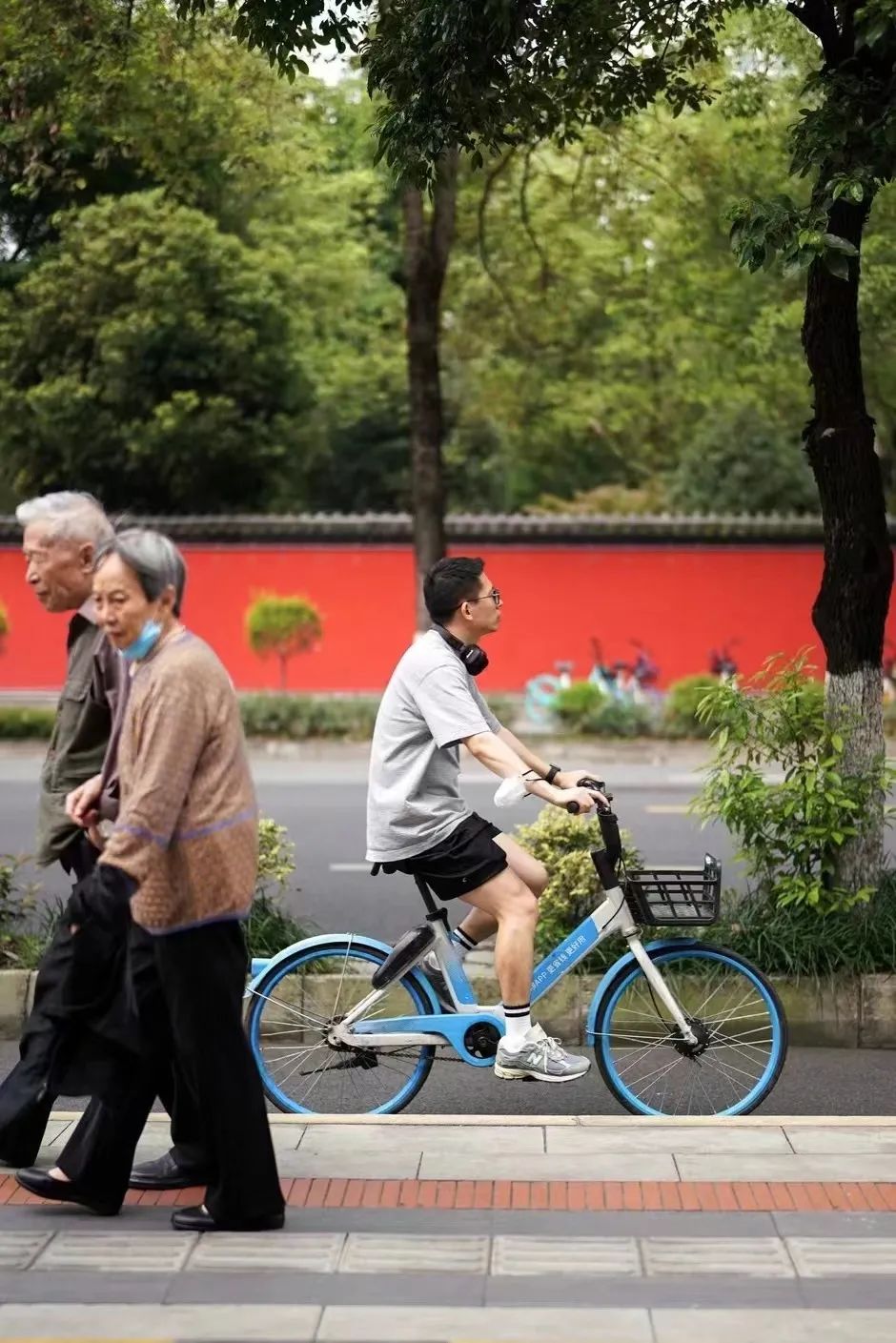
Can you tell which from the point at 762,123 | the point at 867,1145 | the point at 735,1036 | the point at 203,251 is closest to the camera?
the point at 867,1145

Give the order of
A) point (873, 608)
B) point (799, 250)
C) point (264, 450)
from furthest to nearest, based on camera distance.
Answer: point (264, 450), point (873, 608), point (799, 250)

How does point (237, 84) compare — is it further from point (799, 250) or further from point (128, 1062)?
point (128, 1062)

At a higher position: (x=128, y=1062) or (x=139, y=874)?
(x=139, y=874)

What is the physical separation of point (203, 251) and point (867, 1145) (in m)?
21.4

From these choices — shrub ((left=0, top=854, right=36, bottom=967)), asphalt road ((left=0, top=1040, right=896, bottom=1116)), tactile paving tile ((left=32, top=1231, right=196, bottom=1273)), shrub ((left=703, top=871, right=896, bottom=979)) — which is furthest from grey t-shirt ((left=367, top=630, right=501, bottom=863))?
shrub ((left=0, top=854, right=36, bottom=967))

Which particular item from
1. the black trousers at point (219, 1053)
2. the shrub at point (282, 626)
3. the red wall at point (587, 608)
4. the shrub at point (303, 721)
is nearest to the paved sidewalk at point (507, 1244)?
the black trousers at point (219, 1053)

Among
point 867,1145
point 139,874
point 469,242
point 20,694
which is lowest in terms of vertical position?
point 20,694

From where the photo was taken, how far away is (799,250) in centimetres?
670

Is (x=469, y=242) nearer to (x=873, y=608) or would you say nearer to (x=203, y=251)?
(x=203, y=251)

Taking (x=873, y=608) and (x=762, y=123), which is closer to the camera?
(x=873, y=608)

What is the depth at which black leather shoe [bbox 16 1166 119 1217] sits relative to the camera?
5.04 m

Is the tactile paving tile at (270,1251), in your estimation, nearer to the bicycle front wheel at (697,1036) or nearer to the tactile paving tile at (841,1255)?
the tactile paving tile at (841,1255)

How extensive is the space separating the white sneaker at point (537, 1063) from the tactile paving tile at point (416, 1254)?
1.08 m

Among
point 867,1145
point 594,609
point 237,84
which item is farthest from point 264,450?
point 867,1145
